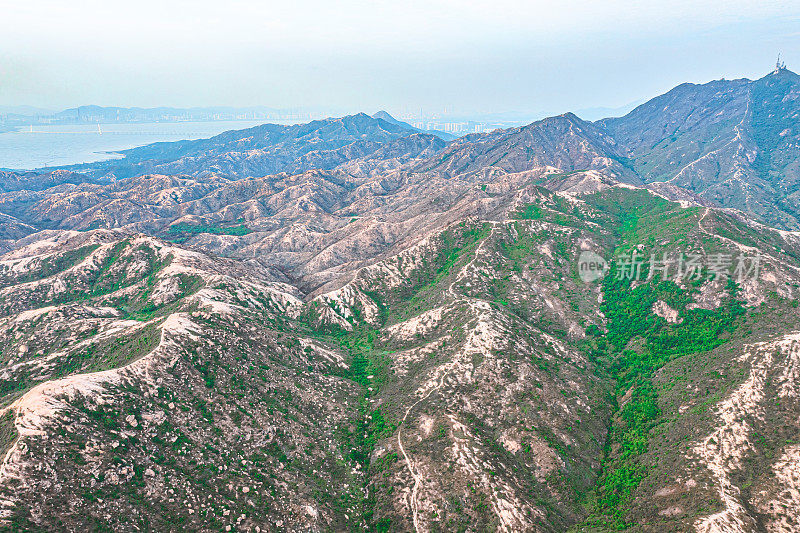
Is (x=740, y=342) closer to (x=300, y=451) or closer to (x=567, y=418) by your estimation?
(x=567, y=418)

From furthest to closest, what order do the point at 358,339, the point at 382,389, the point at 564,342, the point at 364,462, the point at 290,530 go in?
the point at 358,339 → the point at 564,342 → the point at 382,389 → the point at 364,462 → the point at 290,530

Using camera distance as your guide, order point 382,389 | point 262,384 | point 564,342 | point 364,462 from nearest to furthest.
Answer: point 364,462 → point 262,384 → point 382,389 → point 564,342

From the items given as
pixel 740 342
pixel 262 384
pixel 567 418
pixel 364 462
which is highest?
pixel 740 342

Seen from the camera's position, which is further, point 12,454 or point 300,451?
point 300,451

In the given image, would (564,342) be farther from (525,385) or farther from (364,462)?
(364,462)

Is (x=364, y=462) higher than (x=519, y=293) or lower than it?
lower

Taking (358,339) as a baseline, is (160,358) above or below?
above

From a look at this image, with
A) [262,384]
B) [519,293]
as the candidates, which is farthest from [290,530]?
[519,293]

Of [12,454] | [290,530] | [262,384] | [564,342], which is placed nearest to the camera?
[12,454]

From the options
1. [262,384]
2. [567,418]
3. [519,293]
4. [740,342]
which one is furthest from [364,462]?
[740,342]
